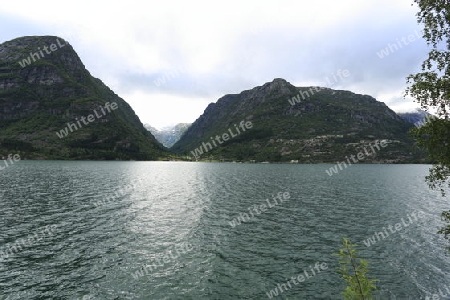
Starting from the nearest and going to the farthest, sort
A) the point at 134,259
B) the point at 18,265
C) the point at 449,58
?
1. the point at 449,58
2. the point at 18,265
3. the point at 134,259

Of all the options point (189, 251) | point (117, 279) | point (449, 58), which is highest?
point (449, 58)

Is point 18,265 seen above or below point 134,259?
above

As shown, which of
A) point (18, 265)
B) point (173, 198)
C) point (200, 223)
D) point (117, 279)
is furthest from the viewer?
point (173, 198)

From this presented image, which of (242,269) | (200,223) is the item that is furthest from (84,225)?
(242,269)

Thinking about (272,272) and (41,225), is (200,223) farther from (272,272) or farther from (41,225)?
(41,225)

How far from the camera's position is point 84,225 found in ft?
139

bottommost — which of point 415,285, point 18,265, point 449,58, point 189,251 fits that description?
point 415,285

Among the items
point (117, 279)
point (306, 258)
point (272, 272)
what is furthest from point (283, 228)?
point (117, 279)

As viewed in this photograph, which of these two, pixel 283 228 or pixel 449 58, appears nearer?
pixel 449 58

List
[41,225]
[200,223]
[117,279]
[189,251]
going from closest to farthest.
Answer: [117,279] → [189,251] → [41,225] → [200,223]

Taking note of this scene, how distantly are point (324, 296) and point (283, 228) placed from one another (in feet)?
68.2

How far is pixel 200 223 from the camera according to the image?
45.9m

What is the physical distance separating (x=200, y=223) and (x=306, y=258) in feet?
68.1

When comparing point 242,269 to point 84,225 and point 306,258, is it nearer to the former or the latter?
point 306,258
